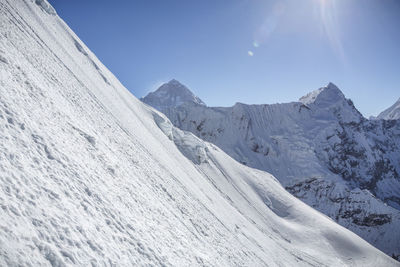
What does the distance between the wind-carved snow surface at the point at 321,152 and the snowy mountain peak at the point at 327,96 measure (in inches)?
28.4

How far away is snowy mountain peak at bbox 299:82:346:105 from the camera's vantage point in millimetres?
163500

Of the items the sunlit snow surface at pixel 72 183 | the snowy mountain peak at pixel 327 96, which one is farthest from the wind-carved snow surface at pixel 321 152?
the sunlit snow surface at pixel 72 183

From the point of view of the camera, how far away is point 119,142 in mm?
13570

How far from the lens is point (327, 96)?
16675cm

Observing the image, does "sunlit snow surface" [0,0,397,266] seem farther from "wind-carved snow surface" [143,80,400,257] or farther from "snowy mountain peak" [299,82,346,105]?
"snowy mountain peak" [299,82,346,105]

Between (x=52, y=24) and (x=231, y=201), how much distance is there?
27050 millimetres

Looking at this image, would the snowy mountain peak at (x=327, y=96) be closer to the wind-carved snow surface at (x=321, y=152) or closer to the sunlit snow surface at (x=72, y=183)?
the wind-carved snow surface at (x=321, y=152)

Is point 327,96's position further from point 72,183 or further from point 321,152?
point 72,183

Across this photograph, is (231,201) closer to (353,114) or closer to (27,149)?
(27,149)

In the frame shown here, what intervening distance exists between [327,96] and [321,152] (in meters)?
59.3

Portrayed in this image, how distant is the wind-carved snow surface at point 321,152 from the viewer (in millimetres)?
103188

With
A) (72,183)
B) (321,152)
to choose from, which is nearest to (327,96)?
(321,152)

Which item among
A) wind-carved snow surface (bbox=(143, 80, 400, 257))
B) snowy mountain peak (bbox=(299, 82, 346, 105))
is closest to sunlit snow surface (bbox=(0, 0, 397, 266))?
wind-carved snow surface (bbox=(143, 80, 400, 257))

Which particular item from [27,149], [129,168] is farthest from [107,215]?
[129,168]
